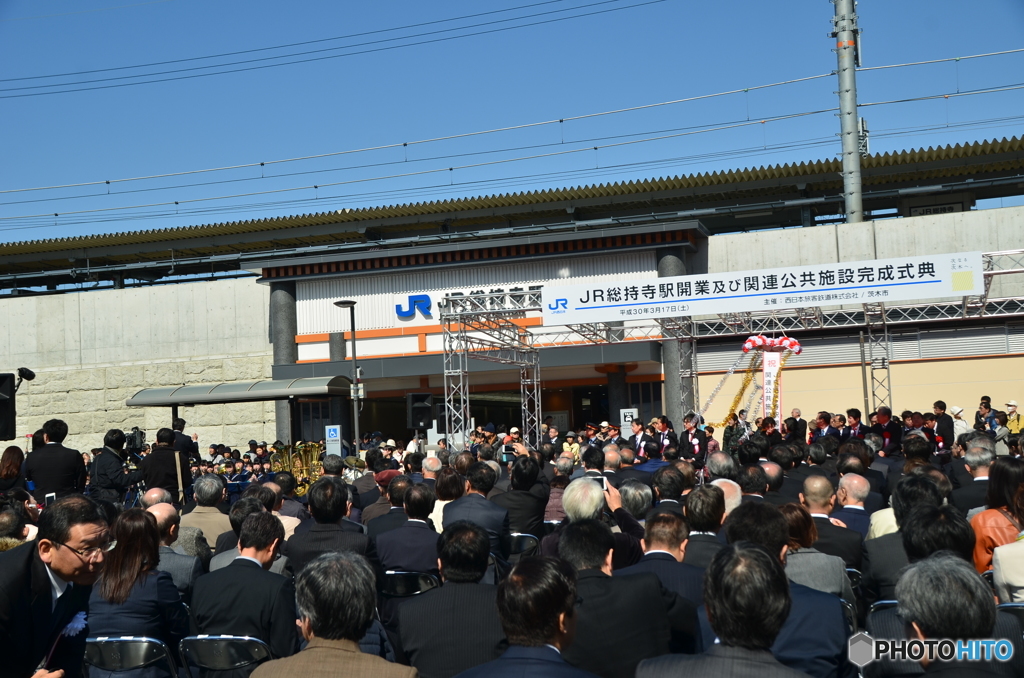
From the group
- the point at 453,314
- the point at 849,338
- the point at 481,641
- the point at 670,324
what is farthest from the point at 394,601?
the point at 849,338

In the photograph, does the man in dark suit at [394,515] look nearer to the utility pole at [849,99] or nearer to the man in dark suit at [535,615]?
the man in dark suit at [535,615]

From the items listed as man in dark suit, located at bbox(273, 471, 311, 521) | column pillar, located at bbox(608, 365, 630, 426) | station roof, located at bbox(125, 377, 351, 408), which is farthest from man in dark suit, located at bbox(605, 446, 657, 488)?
column pillar, located at bbox(608, 365, 630, 426)

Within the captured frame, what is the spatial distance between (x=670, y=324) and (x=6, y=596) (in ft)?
68.8

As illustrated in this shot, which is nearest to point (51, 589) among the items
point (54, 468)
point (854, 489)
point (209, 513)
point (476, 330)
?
point (209, 513)

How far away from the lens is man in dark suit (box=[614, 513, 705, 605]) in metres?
4.58

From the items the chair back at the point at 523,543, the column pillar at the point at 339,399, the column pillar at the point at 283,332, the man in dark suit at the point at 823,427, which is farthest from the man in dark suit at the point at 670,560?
the column pillar at the point at 283,332

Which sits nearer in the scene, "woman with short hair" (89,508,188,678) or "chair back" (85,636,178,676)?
"chair back" (85,636,178,676)

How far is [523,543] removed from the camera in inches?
282

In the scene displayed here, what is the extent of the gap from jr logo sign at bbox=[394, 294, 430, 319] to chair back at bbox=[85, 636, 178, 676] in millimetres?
24558

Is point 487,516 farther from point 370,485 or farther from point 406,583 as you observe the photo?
point 370,485

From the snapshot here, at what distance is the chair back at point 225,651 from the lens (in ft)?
14.0

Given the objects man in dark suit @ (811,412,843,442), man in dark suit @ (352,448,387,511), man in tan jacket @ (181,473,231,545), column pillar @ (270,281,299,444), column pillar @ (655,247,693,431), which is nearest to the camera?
man in tan jacket @ (181,473,231,545)

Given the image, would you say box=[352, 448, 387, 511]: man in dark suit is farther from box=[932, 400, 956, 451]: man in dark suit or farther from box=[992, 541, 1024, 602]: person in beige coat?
box=[932, 400, 956, 451]: man in dark suit

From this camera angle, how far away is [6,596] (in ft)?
9.83
